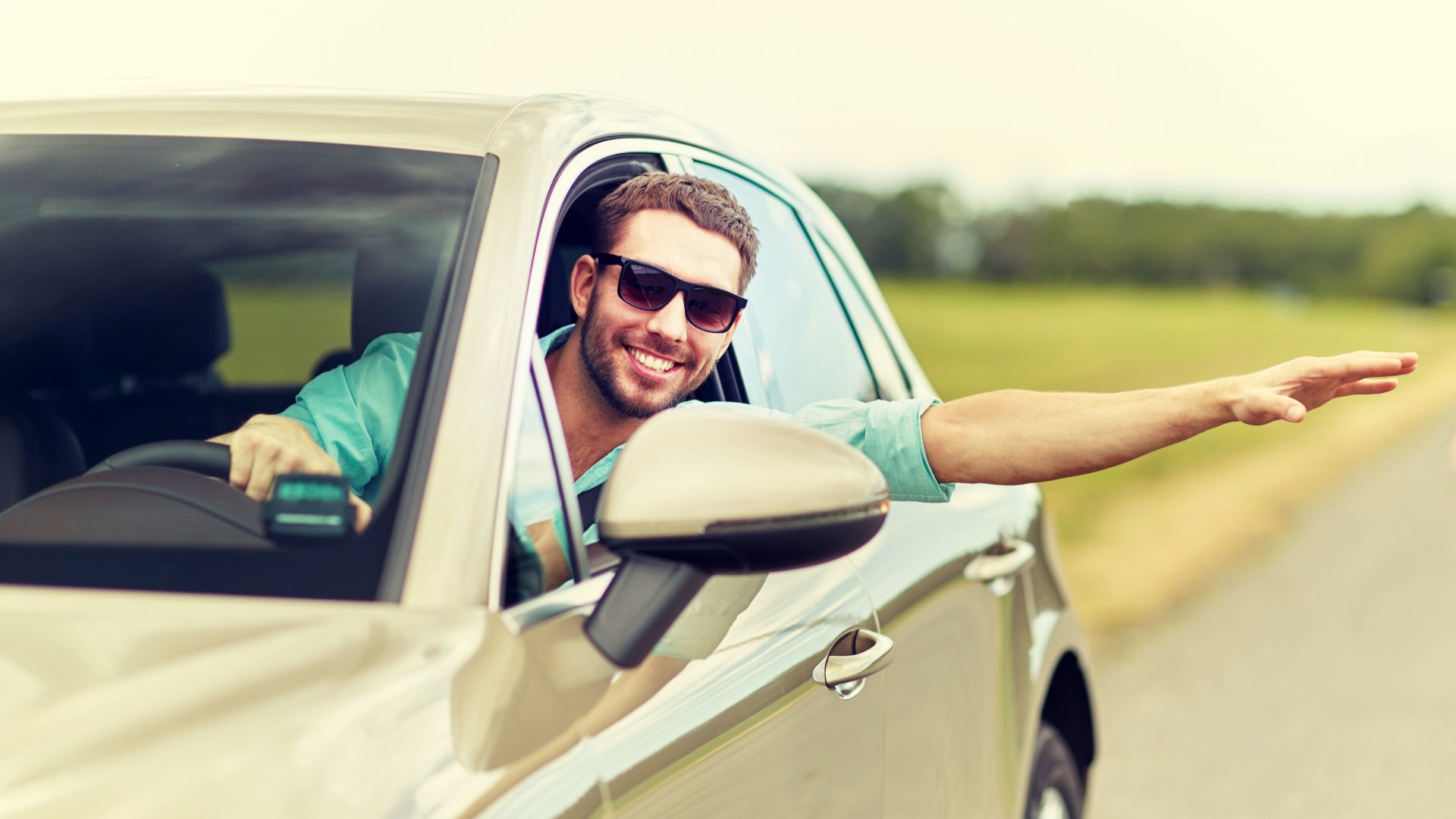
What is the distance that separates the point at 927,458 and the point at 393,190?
33.6 inches

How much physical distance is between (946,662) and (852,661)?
541 mm

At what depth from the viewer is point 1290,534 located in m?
11.8

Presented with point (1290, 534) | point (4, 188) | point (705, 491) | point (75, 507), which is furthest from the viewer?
point (1290, 534)

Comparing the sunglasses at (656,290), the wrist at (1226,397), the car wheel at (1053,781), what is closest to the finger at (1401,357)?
the wrist at (1226,397)

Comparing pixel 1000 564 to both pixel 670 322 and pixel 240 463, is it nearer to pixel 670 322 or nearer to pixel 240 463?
pixel 670 322

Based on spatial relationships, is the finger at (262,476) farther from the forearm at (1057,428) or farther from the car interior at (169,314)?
the forearm at (1057,428)

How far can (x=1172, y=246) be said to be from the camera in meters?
152

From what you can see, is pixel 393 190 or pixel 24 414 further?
pixel 24 414

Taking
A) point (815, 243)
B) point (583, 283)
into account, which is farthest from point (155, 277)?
point (815, 243)

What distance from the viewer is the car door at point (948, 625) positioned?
8.49ft

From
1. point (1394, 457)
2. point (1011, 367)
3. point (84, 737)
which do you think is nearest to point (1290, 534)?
point (1394, 457)

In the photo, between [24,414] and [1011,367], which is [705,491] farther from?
[1011,367]

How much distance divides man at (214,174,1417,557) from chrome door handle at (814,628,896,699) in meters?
0.22

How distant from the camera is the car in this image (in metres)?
1.38
